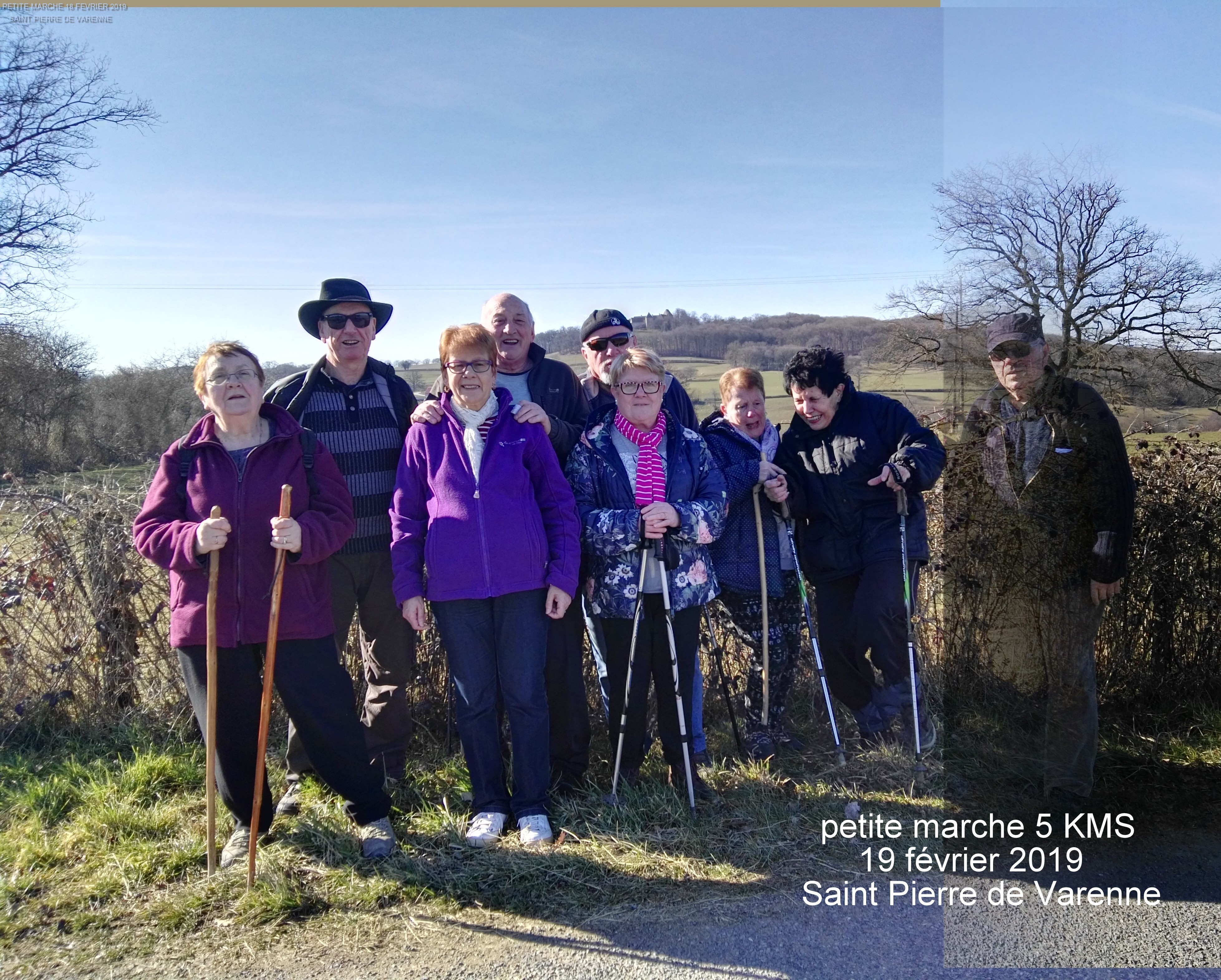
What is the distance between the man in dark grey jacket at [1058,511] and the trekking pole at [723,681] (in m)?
1.41

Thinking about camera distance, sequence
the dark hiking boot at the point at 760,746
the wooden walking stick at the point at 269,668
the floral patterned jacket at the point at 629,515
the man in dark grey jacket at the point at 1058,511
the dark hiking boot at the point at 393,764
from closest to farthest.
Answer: the wooden walking stick at the point at 269,668, the floral patterned jacket at the point at 629,515, the man in dark grey jacket at the point at 1058,511, the dark hiking boot at the point at 393,764, the dark hiking boot at the point at 760,746

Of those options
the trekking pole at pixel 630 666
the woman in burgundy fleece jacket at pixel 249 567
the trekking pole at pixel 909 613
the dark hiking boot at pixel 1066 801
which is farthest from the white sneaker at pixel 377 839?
the dark hiking boot at pixel 1066 801

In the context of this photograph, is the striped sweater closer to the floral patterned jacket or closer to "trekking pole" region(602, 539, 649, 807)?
the floral patterned jacket

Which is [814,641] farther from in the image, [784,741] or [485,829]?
[485,829]

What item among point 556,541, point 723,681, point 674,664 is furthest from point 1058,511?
point 556,541

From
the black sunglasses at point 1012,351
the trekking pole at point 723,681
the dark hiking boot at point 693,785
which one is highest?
the black sunglasses at point 1012,351

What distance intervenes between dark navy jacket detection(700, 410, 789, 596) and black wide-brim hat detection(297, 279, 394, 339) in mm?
1754

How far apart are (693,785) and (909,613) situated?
1.33 m

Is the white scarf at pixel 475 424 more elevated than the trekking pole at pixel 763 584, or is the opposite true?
the white scarf at pixel 475 424

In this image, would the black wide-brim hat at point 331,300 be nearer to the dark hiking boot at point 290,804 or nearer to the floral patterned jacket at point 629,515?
the floral patterned jacket at point 629,515

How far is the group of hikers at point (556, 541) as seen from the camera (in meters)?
3.43

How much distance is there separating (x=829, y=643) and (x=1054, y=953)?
5.81 feet

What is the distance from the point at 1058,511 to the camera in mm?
4023

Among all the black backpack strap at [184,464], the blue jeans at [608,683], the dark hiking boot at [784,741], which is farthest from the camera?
the dark hiking boot at [784,741]
